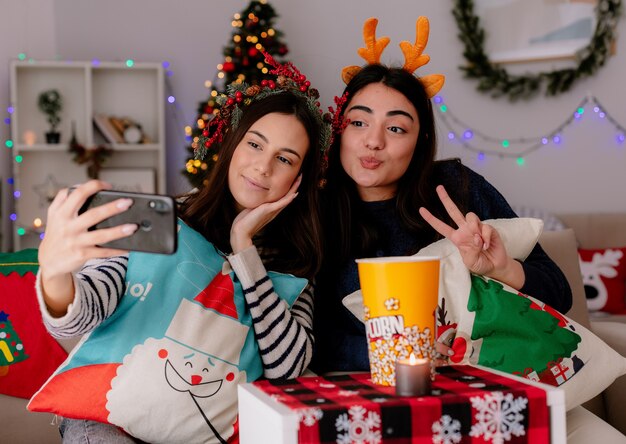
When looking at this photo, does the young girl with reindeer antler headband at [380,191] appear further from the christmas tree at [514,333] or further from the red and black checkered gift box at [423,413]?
the red and black checkered gift box at [423,413]

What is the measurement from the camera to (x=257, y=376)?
1450 mm

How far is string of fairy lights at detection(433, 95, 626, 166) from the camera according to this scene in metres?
4.47

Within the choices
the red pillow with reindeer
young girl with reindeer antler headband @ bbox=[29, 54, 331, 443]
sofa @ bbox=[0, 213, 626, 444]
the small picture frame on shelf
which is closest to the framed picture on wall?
the red pillow with reindeer

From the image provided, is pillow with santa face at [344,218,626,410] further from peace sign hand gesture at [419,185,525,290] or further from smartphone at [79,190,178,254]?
smartphone at [79,190,178,254]

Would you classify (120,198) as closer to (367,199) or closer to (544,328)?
(544,328)

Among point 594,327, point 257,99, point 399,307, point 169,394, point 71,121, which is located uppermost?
point 257,99

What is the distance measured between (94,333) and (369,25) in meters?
1.00

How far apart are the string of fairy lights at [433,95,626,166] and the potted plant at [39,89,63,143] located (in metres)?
2.06

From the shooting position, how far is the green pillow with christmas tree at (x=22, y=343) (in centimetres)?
179

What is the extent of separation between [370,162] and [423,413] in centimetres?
88

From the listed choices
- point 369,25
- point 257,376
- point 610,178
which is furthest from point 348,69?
point 610,178

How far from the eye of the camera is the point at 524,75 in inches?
176

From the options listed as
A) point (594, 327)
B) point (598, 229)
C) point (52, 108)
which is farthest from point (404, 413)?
point (52, 108)

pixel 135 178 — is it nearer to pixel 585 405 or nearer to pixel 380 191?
pixel 380 191
